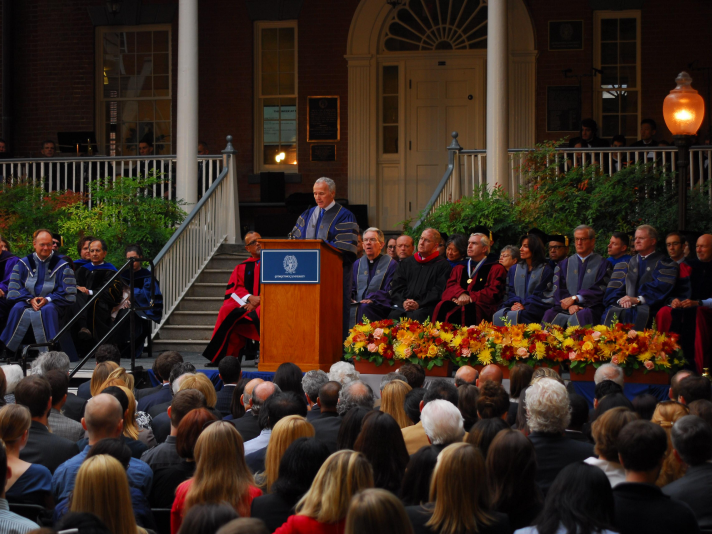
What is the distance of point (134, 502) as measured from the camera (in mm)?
3914

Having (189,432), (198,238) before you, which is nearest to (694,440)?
(189,432)

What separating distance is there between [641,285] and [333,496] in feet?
22.1

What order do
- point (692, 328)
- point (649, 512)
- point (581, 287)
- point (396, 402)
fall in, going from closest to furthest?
1. point (649, 512)
2. point (396, 402)
3. point (692, 328)
4. point (581, 287)

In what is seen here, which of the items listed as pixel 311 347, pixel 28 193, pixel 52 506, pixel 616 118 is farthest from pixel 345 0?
pixel 52 506

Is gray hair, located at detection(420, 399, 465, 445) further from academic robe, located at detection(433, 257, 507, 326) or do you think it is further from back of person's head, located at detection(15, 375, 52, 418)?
academic robe, located at detection(433, 257, 507, 326)

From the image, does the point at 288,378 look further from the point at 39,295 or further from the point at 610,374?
the point at 39,295

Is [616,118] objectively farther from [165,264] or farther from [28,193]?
[28,193]

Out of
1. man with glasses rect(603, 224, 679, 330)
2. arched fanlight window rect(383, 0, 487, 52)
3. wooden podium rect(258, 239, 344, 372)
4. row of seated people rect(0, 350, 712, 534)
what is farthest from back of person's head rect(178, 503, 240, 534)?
arched fanlight window rect(383, 0, 487, 52)

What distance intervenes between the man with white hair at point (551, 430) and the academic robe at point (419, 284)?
525cm

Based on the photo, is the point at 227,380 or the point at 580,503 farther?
the point at 227,380

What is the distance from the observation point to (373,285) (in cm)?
1050

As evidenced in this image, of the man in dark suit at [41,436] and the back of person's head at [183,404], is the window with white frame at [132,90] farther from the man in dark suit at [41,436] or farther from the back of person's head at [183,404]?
the back of person's head at [183,404]

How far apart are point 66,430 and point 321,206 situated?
13.4ft

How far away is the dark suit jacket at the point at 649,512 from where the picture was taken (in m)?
3.39
